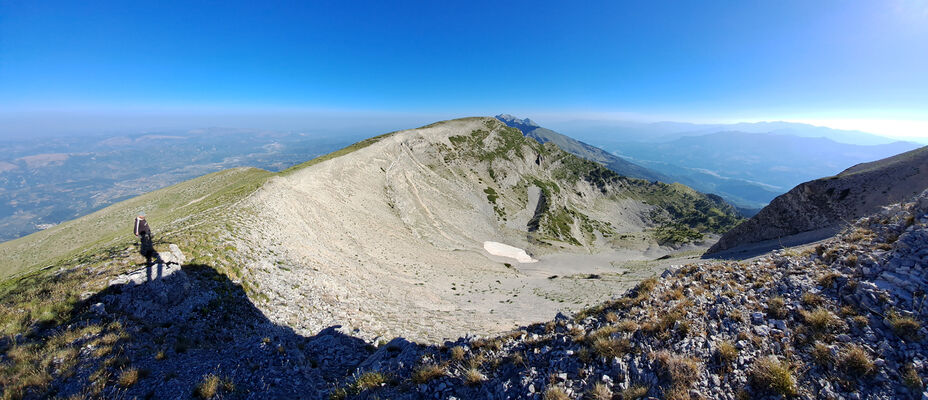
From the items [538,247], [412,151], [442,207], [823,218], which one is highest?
[412,151]

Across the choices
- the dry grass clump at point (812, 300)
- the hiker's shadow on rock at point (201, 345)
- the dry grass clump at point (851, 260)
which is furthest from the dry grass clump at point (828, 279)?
the hiker's shadow on rock at point (201, 345)

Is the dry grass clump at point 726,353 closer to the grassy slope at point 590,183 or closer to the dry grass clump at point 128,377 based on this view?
the dry grass clump at point 128,377

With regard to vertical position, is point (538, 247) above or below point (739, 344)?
below

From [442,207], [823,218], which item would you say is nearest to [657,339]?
[823,218]

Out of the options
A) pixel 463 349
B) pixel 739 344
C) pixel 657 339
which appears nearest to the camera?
pixel 739 344

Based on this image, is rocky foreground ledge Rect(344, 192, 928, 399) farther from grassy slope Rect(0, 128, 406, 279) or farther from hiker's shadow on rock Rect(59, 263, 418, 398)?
grassy slope Rect(0, 128, 406, 279)

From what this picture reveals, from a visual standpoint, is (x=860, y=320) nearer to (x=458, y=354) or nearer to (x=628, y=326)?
(x=628, y=326)

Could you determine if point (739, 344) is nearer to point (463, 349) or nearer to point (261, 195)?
point (463, 349)
